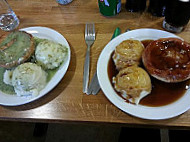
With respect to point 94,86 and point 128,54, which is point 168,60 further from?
point 94,86

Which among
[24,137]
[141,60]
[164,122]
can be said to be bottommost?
[24,137]

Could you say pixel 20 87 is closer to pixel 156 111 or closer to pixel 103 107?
pixel 103 107

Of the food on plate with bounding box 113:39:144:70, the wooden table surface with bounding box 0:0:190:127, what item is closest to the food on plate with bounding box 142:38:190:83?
the food on plate with bounding box 113:39:144:70

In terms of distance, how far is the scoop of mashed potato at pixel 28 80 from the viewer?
82cm

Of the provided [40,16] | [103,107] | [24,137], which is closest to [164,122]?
[103,107]

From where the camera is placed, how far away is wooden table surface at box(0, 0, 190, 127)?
2.62 feet

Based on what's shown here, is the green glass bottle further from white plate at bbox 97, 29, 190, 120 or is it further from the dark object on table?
white plate at bbox 97, 29, 190, 120

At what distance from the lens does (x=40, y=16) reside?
125 cm

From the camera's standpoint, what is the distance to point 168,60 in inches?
31.3

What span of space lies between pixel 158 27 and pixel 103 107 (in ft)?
1.98

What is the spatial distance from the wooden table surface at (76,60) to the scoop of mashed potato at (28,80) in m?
0.06

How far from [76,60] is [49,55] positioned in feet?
0.53

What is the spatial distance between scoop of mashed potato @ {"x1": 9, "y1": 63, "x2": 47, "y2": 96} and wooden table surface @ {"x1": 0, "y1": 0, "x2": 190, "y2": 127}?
0.06 m

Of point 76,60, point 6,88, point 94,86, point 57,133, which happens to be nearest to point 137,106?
point 94,86
